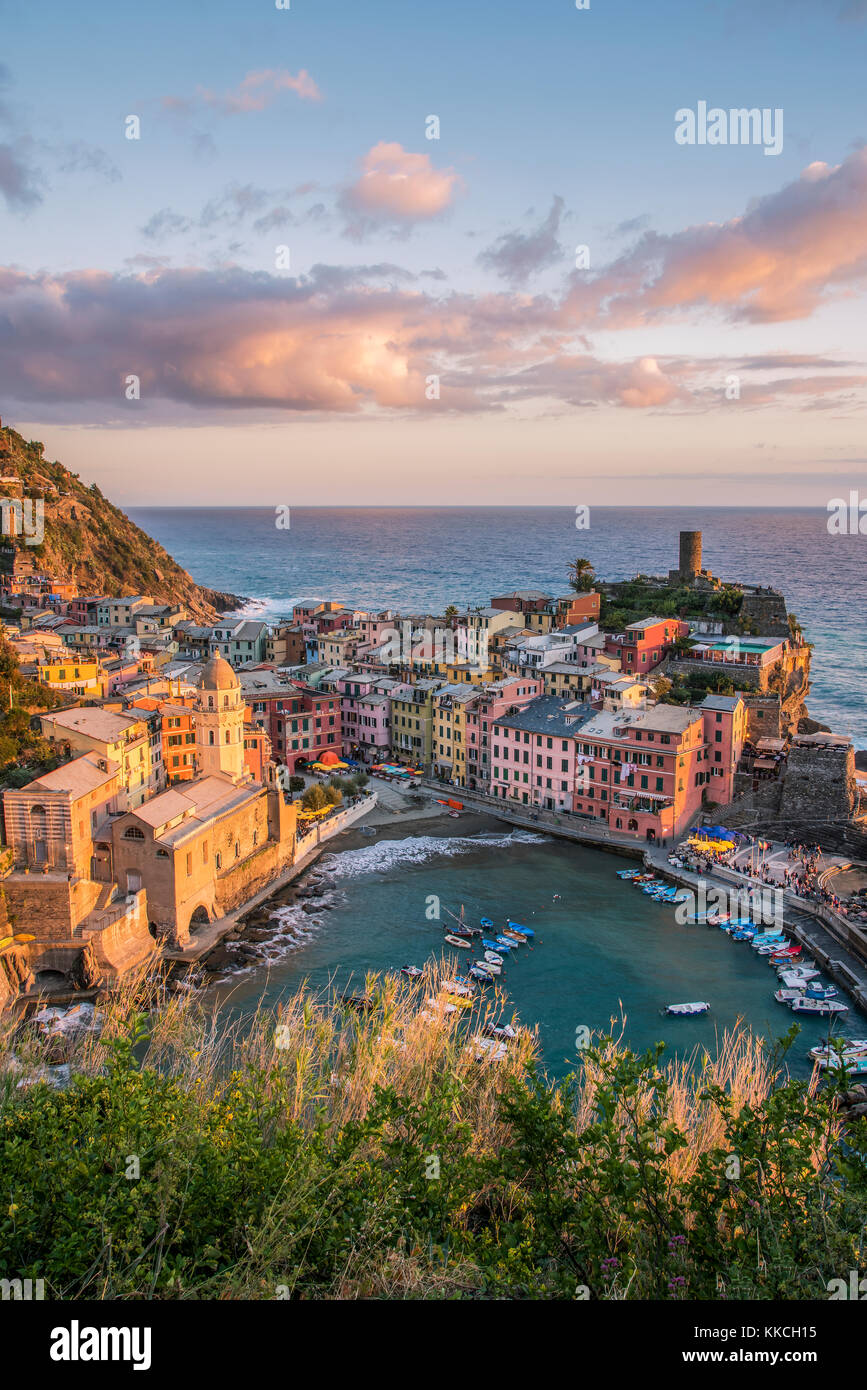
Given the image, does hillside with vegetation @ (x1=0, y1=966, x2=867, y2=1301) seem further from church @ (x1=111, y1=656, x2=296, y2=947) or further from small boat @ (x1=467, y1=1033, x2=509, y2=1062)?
church @ (x1=111, y1=656, x2=296, y2=947)

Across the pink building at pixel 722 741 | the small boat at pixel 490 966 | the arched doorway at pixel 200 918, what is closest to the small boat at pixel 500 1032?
the small boat at pixel 490 966

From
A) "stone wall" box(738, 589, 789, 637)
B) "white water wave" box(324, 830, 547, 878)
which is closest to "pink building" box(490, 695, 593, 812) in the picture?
"white water wave" box(324, 830, 547, 878)

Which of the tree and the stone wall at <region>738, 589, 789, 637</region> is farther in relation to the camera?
the tree

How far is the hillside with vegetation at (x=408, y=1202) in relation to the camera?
8938 millimetres

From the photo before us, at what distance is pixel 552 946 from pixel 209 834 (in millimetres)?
11908

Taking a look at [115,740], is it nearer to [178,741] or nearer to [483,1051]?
[178,741]

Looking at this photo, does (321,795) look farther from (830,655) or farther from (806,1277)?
(830,655)

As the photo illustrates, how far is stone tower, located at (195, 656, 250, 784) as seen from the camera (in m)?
35.9

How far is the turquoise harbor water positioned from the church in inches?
100

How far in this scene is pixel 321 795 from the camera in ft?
135

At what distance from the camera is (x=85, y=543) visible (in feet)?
299

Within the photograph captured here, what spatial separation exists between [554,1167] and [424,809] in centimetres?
3203

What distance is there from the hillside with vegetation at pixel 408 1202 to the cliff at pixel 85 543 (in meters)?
76.6
